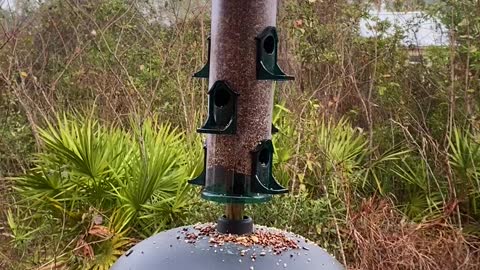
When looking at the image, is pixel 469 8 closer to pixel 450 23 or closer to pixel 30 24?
pixel 450 23

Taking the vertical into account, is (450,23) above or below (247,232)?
above

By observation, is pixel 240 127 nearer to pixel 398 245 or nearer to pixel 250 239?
pixel 250 239

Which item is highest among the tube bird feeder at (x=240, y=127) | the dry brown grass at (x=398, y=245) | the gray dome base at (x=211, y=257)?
the tube bird feeder at (x=240, y=127)

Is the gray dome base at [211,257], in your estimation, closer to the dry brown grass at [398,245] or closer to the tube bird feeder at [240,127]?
the tube bird feeder at [240,127]

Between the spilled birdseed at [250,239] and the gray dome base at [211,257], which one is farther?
the spilled birdseed at [250,239]

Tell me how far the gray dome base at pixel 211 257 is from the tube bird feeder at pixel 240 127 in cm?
1

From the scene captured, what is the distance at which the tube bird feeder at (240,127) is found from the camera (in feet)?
7.82

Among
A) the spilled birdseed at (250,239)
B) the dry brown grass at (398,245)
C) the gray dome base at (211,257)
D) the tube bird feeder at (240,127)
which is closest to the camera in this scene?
the gray dome base at (211,257)

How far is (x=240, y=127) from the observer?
2.53 meters

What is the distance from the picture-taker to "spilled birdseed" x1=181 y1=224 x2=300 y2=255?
7.39 ft

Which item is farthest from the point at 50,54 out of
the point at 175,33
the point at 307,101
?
the point at 307,101

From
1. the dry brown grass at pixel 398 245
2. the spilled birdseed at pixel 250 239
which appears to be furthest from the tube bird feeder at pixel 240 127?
the dry brown grass at pixel 398 245

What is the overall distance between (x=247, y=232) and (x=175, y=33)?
4.61 meters

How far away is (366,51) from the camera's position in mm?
7074
